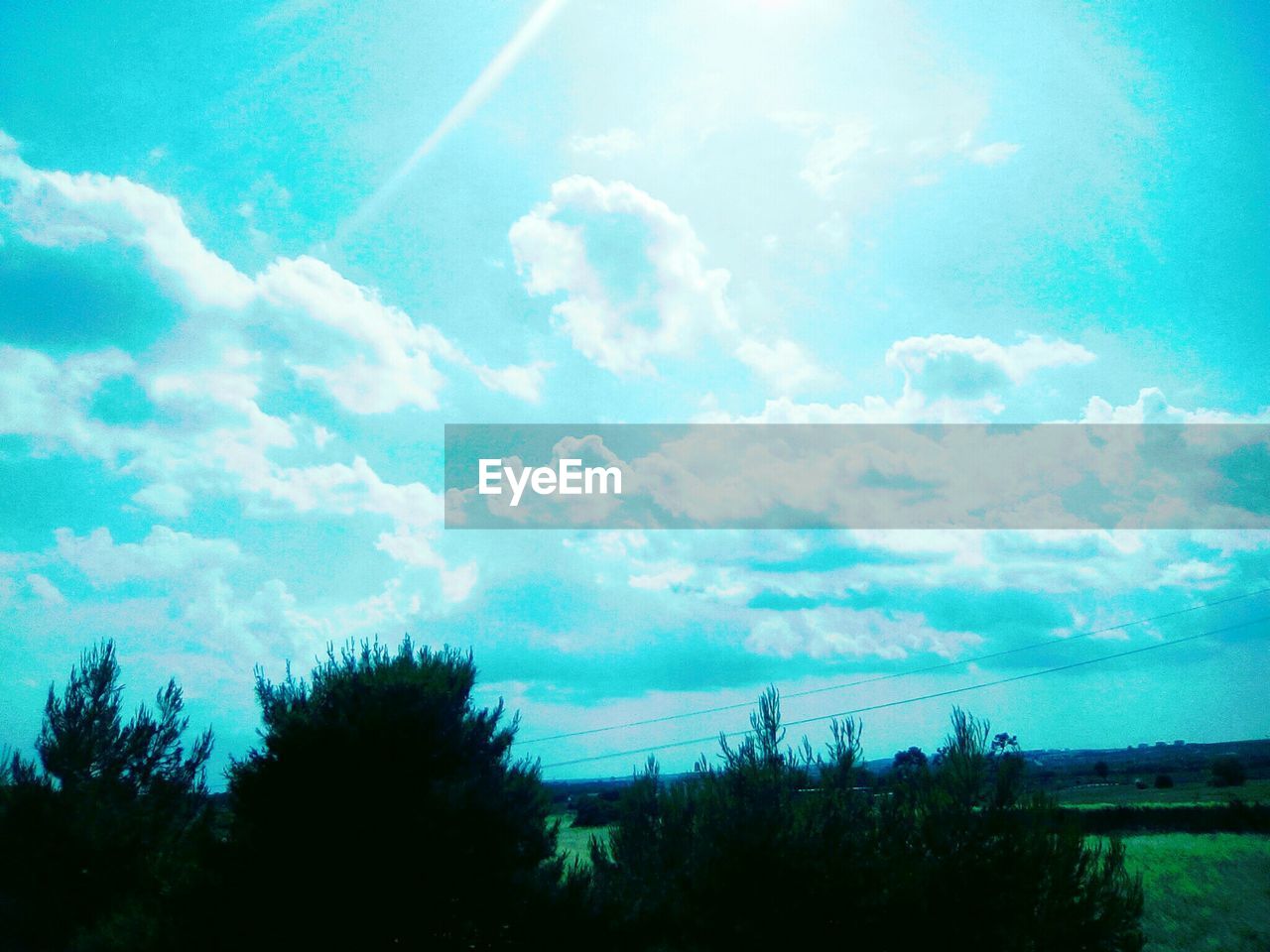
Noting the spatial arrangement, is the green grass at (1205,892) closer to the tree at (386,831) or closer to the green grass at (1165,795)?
the green grass at (1165,795)

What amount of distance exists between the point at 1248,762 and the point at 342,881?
425 feet

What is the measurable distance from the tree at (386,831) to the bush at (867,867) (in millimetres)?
2087

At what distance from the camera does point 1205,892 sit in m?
35.7

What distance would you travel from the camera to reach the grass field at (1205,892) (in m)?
31.5

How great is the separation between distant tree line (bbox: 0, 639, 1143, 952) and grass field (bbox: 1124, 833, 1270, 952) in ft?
61.8

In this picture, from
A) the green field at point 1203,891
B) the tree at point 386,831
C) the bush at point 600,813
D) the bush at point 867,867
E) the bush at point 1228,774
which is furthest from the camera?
the bush at point 1228,774

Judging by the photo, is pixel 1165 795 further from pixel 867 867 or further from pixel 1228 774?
pixel 867 867

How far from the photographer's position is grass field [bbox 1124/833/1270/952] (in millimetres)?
31547

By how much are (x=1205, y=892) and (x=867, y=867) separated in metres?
32.8

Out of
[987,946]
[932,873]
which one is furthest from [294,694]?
[987,946]

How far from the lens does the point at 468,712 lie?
13.8 m

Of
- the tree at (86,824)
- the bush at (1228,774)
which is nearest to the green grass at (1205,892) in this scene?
the tree at (86,824)

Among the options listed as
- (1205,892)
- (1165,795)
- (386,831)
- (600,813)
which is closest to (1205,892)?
(1205,892)

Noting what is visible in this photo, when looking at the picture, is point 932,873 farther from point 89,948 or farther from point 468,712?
point 89,948
